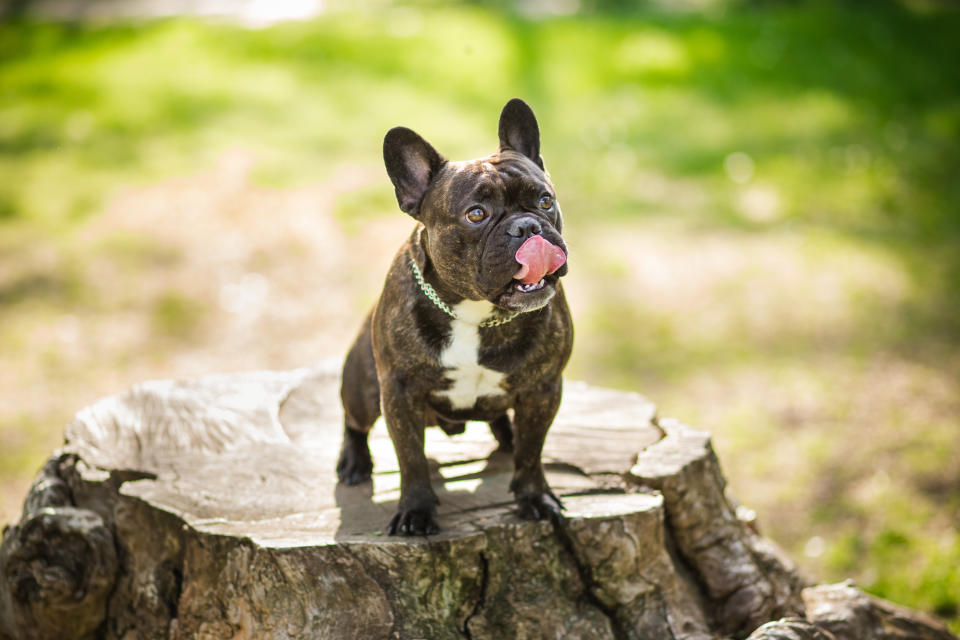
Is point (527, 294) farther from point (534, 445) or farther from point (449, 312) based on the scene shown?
point (534, 445)

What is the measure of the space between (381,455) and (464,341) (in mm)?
1267

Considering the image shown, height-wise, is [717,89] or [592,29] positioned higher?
[592,29]

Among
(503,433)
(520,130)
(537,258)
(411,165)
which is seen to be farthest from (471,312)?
(503,433)

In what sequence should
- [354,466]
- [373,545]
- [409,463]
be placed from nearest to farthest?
[373,545], [409,463], [354,466]

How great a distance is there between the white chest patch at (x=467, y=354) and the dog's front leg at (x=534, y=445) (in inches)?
6.9

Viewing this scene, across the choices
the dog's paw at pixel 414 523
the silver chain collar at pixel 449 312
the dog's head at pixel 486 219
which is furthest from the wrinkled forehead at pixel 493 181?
the dog's paw at pixel 414 523

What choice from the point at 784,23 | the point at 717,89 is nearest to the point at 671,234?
the point at 717,89

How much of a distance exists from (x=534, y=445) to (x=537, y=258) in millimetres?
1012

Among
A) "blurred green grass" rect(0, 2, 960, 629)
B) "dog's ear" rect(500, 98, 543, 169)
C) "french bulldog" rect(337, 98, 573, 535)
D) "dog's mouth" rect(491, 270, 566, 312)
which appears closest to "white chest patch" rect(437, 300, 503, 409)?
"french bulldog" rect(337, 98, 573, 535)

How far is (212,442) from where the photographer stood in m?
4.94

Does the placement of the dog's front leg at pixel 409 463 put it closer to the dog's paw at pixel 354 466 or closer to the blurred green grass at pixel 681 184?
the dog's paw at pixel 354 466

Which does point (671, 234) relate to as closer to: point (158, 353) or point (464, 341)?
point (158, 353)

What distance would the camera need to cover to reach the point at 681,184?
13.0 m

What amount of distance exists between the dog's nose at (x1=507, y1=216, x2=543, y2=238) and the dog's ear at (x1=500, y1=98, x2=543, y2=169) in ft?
2.12
